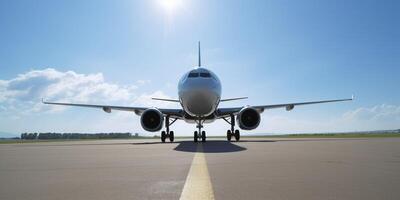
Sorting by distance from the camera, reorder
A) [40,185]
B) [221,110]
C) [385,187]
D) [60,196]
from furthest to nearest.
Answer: [221,110] → [40,185] → [385,187] → [60,196]

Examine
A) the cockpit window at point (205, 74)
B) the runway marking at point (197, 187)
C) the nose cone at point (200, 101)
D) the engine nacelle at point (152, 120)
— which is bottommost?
the runway marking at point (197, 187)

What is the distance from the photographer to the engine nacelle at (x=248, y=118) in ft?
70.2

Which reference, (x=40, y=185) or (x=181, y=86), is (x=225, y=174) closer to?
(x=40, y=185)

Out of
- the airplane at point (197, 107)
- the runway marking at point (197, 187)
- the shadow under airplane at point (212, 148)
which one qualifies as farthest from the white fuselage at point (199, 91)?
the runway marking at point (197, 187)

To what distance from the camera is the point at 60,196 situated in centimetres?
387

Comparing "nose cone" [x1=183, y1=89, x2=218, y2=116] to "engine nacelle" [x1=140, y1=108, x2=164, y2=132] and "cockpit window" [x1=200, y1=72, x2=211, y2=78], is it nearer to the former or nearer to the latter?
"cockpit window" [x1=200, y1=72, x2=211, y2=78]

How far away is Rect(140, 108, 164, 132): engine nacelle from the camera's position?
20.8 meters

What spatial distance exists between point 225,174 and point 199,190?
1512 millimetres

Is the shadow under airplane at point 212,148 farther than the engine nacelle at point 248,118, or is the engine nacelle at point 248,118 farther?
the engine nacelle at point 248,118

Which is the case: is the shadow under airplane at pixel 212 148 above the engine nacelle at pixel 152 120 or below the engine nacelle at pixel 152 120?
below

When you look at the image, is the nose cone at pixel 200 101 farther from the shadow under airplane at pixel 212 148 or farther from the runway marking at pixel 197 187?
the runway marking at pixel 197 187

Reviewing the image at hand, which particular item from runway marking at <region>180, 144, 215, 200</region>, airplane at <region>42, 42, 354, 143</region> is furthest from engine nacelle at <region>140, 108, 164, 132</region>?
runway marking at <region>180, 144, 215, 200</region>

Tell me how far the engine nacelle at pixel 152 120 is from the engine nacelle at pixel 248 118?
4.72m

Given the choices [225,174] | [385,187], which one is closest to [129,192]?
[225,174]
